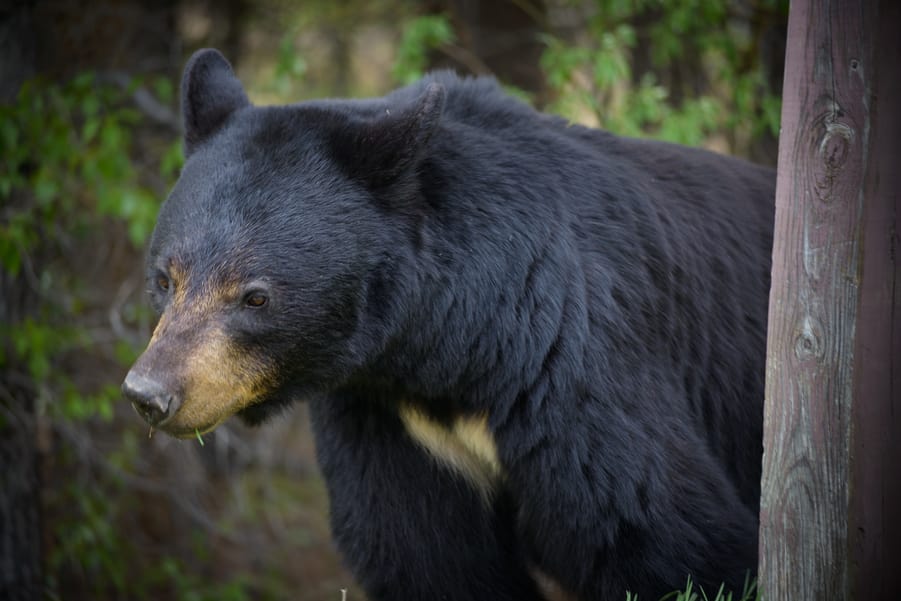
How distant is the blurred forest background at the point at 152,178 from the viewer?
5238 millimetres

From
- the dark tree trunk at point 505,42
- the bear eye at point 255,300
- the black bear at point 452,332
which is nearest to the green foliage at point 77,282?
the black bear at point 452,332

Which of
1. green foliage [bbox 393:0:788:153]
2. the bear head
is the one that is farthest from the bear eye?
green foliage [bbox 393:0:788:153]

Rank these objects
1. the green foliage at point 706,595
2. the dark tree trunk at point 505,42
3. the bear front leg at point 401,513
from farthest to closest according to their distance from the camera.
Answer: the dark tree trunk at point 505,42 → the bear front leg at point 401,513 → the green foliage at point 706,595

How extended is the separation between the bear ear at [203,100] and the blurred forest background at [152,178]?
1.93 m

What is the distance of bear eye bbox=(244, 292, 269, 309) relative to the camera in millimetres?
2705

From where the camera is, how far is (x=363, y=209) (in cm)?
285

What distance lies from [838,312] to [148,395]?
1759 millimetres

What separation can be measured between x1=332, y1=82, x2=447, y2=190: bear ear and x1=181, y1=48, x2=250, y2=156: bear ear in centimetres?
47

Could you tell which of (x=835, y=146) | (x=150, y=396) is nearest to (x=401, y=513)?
(x=150, y=396)

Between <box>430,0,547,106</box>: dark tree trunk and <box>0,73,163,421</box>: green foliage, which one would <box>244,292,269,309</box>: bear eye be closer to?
<box>0,73,163,421</box>: green foliage

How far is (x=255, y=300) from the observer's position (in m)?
2.71

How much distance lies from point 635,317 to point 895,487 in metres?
0.88

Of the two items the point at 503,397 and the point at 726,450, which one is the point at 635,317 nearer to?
the point at 503,397

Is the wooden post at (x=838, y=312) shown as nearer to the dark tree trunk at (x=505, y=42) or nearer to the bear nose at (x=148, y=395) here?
the bear nose at (x=148, y=395)
